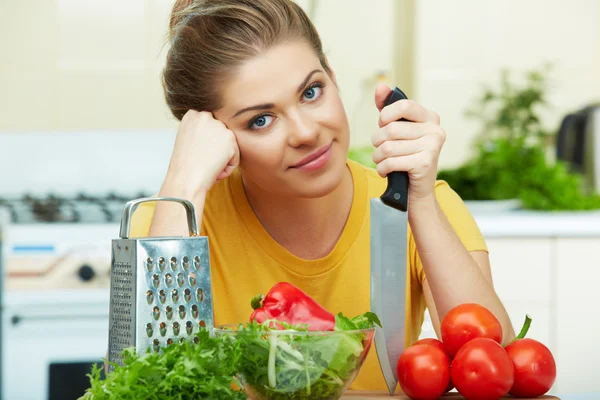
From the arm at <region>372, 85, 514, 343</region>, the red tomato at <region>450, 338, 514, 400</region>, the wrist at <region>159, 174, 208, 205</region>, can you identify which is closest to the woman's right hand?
the wrist at <region>159, 174, 208, 205</region>

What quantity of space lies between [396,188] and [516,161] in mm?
2013

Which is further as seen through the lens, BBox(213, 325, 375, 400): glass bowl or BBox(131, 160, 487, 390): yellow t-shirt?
BBox(131, 160, 487, 390): yellow t-shirt

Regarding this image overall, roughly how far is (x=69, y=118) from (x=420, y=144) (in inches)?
86.5

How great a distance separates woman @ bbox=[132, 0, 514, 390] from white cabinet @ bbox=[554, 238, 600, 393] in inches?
47.2

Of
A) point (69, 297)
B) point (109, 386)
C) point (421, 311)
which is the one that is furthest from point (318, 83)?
point (69, 297)

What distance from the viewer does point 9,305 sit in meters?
2.46

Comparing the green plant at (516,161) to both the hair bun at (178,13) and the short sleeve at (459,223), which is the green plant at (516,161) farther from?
the hair bun at (178,13)

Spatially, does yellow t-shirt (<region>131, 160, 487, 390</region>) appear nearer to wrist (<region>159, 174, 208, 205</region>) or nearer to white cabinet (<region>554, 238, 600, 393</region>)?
wrist (<region>159, 174, 208, 205</region>)

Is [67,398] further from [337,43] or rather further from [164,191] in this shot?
[337,43]

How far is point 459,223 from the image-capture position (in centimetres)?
144

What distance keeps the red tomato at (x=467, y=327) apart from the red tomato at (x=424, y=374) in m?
0.03

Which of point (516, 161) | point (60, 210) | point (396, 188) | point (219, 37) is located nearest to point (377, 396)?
point (396, 188)

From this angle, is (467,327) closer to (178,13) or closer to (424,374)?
(424,374)

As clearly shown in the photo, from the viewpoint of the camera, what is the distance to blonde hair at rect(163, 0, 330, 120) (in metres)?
1.31
